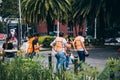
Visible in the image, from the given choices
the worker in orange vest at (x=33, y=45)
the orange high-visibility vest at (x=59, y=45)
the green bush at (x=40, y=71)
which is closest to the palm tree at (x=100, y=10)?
the worker in orange vest at (x=33, y=45)

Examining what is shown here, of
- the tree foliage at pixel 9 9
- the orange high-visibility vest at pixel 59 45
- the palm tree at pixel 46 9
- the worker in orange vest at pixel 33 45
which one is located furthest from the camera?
the tree foliage at pixel 9 9

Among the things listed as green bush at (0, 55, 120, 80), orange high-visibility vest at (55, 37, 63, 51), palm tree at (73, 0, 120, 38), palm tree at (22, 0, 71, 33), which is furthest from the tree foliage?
green bush at (0, 55, 120, 80)

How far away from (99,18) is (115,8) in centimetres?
543

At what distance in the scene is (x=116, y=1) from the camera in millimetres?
40906

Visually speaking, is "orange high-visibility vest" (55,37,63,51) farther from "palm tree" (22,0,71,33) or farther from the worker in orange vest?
"palm tree" (22,0,71,33)

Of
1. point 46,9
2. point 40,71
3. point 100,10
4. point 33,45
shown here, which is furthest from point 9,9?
point 40,71

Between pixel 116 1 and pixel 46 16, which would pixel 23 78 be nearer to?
pixel 116 1

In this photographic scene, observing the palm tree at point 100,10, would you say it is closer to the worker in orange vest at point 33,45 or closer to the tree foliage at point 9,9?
the worker in orange vest at point 33,45

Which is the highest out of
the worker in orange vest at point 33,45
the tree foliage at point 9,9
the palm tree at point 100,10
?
the tree foliage at point 9,9

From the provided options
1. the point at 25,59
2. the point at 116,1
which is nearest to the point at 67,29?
the point at 116,1

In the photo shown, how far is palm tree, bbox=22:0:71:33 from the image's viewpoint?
53.8m

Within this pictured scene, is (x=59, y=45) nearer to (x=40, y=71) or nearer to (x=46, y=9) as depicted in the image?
(x=40, y=71)

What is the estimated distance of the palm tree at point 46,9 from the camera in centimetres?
5384

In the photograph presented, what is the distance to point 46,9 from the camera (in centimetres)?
5288
